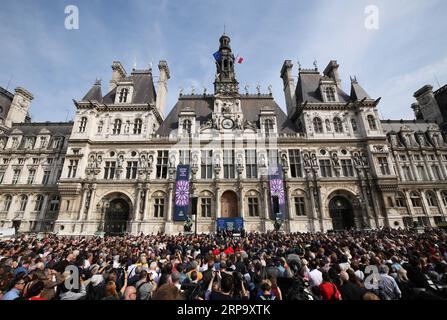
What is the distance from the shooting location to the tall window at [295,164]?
26297 millimetres

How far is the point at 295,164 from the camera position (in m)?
26.7

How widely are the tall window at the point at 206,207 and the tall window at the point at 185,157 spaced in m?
5.36

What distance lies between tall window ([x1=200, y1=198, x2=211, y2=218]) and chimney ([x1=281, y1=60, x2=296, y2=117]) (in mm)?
20814

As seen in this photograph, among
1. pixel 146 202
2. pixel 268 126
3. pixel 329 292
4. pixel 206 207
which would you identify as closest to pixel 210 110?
pixel 268 126

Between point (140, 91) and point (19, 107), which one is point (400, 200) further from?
point (19, 107)

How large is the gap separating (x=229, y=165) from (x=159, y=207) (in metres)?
10.2

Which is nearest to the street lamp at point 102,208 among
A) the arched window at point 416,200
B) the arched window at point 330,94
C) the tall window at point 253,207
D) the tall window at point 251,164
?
the tall window at point 253,207

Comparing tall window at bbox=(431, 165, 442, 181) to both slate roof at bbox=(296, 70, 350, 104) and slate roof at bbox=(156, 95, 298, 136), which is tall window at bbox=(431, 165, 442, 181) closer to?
slate roof at bbox=(296, 70, 350, 104)

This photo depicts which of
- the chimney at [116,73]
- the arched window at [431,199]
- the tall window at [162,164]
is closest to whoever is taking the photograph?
the tall window at [162,164]

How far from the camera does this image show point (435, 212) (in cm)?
2838

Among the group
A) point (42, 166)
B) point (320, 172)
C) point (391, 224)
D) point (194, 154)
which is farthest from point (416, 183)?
point (42, 166)

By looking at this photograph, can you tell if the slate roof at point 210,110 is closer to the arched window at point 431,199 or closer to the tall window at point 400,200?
the tall window at point 400,200
